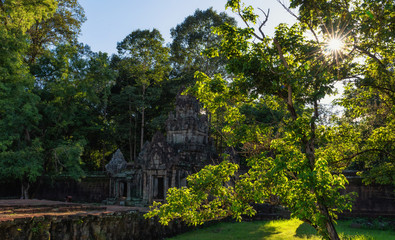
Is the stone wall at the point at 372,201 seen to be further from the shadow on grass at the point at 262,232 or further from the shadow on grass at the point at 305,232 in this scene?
the shadow on grass at the point at 262,232

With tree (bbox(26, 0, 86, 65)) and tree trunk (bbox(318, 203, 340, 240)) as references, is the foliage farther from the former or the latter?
tree trunk (bbox(318, 203, 340, 240))

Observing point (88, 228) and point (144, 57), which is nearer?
point (88, 228)

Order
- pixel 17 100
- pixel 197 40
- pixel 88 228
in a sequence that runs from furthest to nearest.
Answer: pixel 197 40
pixel 17 100
pixel 88 228

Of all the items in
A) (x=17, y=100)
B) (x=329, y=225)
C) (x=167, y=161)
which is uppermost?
(x=17, y=100)

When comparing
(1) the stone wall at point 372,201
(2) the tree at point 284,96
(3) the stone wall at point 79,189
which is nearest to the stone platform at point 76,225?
(2) the tree at point 284,96

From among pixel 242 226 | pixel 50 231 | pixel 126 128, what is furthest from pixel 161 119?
pixel 50 231

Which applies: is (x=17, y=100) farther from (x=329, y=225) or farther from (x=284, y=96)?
(x=329, y=225)

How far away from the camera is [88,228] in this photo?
916cm

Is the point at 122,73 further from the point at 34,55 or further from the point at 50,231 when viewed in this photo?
the point at 50,231

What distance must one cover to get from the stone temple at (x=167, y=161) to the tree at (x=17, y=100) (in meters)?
5.47

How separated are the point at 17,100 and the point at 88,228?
13.8 m

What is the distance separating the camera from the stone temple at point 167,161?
715 inches

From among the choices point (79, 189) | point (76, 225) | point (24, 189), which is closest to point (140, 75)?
point (79, 189)

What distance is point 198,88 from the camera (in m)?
7.49
